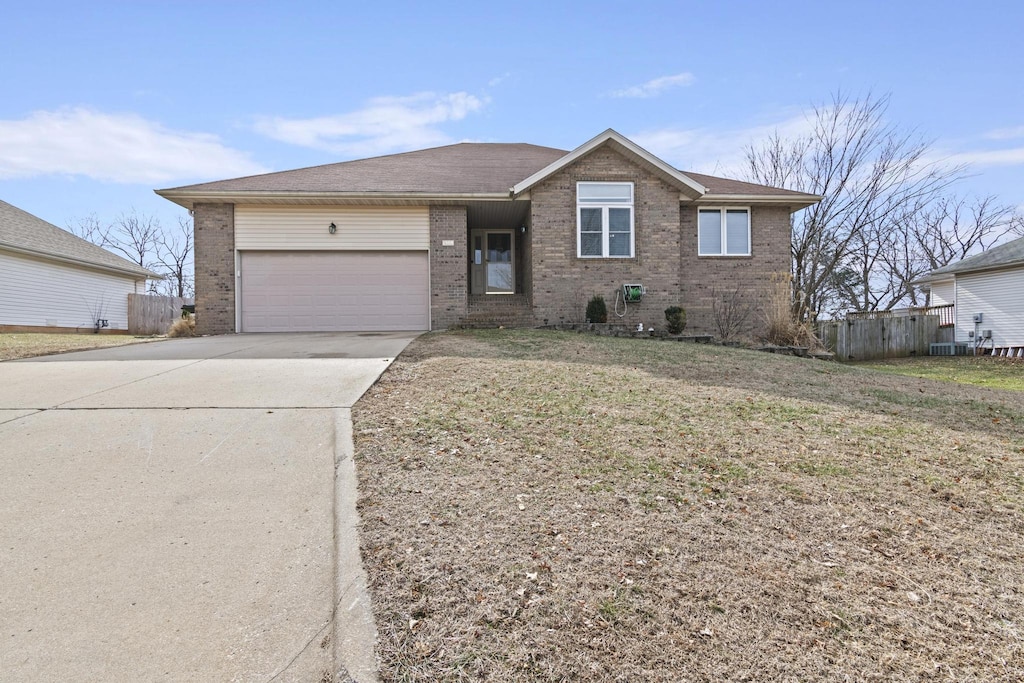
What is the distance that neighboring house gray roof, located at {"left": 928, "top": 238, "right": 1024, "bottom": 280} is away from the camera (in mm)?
18141

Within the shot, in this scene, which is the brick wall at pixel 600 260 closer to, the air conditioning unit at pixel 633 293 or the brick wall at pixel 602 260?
the brick wall at pixel 602 260

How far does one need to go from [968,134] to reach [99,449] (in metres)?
24.2

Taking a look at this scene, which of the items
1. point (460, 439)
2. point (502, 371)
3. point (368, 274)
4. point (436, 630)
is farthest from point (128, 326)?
point (436, 630)

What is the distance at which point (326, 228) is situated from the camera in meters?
13.9

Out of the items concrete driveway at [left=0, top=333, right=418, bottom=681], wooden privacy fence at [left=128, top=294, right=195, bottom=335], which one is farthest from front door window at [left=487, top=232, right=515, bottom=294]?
wooden privacy fence at [left=128, top=294, right=195, bottom=335]

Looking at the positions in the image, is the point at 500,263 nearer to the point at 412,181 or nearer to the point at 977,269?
the point at 412,181

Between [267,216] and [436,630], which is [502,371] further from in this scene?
[267,216]

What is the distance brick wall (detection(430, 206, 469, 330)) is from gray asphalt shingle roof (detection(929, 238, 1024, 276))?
1870 centimetres

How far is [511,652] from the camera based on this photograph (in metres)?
2.11

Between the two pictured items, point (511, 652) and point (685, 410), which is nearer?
point (511, 652)

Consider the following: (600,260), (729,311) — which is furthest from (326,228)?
(729,311)

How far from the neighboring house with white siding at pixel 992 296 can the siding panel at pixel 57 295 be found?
33.0 metres

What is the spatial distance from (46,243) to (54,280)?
137 cm

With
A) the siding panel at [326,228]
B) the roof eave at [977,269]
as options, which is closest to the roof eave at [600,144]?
the siding panel at [326,228]
